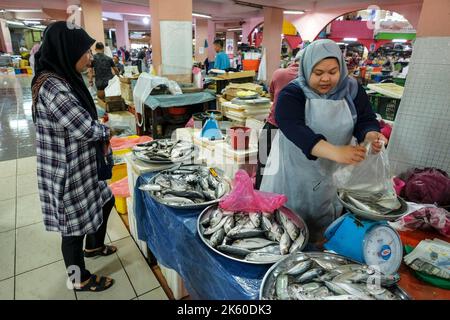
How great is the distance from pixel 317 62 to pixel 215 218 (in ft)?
2.93

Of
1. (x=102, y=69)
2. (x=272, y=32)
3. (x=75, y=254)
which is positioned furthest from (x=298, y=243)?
(x=272, y=32)

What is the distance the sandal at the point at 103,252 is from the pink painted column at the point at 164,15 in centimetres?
339

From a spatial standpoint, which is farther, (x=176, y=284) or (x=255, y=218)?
(x=176, y=284)

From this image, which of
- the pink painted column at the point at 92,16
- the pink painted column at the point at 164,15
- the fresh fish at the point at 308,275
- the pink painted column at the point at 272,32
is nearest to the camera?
the fresh fish at the point at 308,275

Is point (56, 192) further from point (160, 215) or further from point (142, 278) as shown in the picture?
point (142, 278)

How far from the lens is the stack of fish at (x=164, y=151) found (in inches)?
84.3

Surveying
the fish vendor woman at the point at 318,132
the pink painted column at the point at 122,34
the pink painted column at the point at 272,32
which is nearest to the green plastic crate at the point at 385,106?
the fish vendor woman at the point at 318,132

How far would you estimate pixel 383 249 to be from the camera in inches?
41.6

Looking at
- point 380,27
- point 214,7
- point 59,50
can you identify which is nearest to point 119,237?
point 59,50

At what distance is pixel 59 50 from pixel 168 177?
100 cm

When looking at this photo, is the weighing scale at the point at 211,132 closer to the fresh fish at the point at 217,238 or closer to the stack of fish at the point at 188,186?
the stack of fish at the point at 188,186

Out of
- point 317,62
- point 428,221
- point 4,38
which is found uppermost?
point 4,38

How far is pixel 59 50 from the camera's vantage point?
64.6 inches

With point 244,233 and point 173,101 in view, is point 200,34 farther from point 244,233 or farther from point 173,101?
point 244,233
